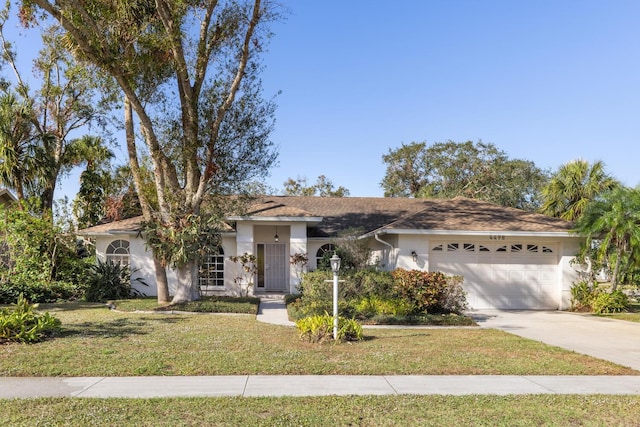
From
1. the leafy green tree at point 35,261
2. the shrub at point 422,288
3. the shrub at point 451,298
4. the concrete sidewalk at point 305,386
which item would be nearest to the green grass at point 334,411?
the concrete sidewalk at point 305,386

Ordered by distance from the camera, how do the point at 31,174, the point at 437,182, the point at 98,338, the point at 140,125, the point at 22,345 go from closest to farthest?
the point at 22,345
the point at 98,338
the point at 140,125
the point at 31,174
the point at 437,182

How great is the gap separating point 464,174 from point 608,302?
20.7 metres

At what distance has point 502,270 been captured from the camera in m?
15.5

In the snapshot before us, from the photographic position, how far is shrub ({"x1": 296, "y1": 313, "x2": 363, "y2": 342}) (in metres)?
8.91

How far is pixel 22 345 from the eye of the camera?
328 inches

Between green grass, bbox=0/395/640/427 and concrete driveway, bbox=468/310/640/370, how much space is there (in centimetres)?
315

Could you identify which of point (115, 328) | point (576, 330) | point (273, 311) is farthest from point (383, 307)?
point (115, 328)

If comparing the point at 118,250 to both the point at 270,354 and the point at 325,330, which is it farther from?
the point at 270,354

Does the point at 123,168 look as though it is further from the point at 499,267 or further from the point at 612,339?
the point at 612,339

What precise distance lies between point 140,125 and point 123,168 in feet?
28.0

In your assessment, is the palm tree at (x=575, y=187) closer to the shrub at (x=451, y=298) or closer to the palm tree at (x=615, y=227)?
the palm tree at (x=615, y=227)

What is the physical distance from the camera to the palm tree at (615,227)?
14.3 metres

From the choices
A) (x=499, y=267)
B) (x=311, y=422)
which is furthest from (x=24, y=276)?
(x=499, y=267)

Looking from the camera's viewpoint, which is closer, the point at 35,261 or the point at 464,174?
the point at 35,261
